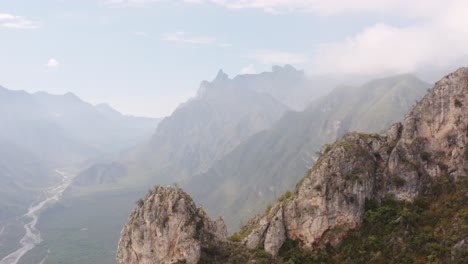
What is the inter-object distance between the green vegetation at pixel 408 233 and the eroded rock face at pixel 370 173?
1.55 meters

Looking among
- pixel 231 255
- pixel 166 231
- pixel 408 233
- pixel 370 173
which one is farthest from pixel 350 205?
pixel 166 231

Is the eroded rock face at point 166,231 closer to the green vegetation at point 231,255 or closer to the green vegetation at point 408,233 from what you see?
the green vegetation at point 231,255

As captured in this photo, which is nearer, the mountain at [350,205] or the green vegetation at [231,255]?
the mountain at [350,205]

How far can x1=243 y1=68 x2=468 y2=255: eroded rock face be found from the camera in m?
71.8

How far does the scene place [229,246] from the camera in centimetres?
7425

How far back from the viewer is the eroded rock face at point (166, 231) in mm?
71188

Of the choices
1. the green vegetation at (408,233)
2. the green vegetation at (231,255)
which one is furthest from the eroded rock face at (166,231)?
the green vegetation at (408,233)

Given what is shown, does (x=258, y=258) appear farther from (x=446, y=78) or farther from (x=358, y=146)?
(x=446, y=78)

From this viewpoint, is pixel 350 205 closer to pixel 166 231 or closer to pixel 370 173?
pixel 370 173

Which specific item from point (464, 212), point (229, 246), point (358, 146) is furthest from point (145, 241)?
point (464, 212)

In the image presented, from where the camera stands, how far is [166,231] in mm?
72250

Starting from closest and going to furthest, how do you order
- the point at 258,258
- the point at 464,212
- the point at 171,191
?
the point at 464,212 < the point at 258,258 < the point at 171,191

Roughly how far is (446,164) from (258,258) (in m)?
34.4

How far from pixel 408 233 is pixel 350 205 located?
31.1 ft
